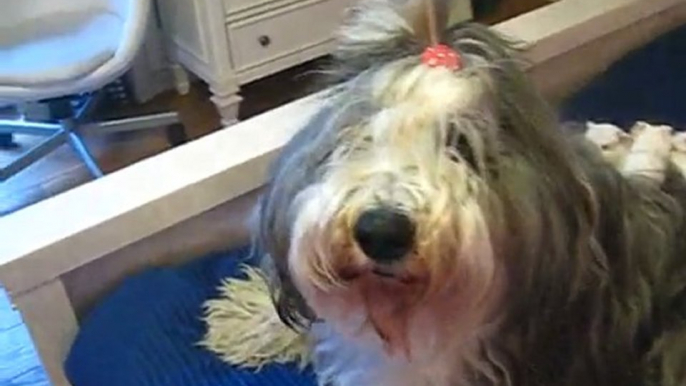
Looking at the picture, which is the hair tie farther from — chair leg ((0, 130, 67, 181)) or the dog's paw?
chair leg ((0, 130, 67, 181))

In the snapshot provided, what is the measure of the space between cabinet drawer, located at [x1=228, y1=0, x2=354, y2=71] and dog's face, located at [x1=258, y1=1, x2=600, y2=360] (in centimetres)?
176

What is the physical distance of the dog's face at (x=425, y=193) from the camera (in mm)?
1036

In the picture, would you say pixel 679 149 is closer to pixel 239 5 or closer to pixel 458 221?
pixel 458 221

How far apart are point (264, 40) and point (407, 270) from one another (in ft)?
6.28

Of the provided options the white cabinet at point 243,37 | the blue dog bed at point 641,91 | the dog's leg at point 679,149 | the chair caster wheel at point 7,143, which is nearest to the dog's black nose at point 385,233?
the dog's leg at point 679,149

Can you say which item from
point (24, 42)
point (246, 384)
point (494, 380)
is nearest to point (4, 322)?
point (24, 42)

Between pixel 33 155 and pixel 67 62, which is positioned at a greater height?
pixel 67 62

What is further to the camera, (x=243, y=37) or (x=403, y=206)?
(x=243, y=37)

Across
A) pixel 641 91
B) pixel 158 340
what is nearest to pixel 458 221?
pixel 158 340

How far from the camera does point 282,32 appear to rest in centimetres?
292

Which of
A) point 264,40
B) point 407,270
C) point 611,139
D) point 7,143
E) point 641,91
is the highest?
point 407,270

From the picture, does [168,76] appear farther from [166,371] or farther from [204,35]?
[166,371]

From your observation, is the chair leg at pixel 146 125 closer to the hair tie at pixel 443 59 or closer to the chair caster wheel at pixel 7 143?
the chair caster wheel at pixel 7 143

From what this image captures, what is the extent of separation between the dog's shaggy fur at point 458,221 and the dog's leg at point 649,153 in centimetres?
10
